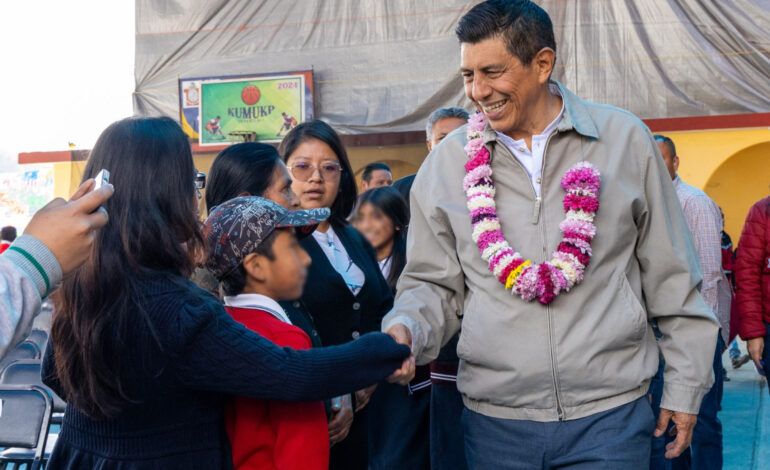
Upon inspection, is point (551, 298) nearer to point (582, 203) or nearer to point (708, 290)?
point (582, 203)

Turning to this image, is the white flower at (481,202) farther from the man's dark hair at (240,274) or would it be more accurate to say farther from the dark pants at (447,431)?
the dark pants at (447,431)

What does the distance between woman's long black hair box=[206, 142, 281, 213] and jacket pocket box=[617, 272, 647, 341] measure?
139 cm

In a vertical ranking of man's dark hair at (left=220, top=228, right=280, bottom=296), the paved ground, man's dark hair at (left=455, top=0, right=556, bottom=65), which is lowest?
the paved ground

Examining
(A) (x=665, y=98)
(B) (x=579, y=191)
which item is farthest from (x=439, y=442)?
(A) (x=665, y=98)

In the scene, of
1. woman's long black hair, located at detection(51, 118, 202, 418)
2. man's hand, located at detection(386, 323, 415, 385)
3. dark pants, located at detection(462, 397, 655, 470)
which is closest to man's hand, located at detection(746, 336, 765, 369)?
dark pants, located at detection(462, 397, 655, 470)

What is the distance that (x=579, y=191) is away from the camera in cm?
241

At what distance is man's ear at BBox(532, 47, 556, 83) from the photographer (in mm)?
2568

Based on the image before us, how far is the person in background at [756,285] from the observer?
4.76 metres

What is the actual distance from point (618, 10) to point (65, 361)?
13154 mm

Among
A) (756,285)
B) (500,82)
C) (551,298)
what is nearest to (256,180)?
(500,82)

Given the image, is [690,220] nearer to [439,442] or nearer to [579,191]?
→ [439,442]

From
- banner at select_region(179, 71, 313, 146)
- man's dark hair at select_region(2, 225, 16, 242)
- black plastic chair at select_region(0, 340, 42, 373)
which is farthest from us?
banner at select_region(179, 71, 313, 146)

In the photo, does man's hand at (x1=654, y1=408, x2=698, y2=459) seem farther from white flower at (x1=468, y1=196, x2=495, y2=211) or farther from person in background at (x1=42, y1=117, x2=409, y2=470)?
person in background at (x1=42, y1=117, x2=409, y2=470)

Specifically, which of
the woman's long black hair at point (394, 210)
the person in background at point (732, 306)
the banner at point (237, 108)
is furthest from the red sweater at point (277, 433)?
the banner at point (237, 108)
